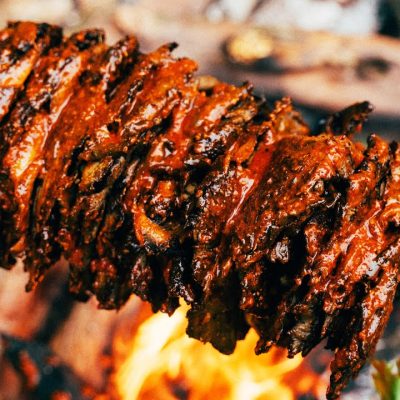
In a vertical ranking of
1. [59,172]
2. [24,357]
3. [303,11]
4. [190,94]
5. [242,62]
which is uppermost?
[303,11]

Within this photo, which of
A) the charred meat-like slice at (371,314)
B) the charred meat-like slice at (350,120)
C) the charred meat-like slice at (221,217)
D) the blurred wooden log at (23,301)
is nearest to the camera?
the charred meat-like slice at (371,314)

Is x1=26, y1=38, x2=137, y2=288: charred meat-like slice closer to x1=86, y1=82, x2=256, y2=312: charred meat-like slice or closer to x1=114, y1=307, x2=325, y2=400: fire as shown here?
x1=86, y1=82, x2=256, y2=312: charred meat-like slice

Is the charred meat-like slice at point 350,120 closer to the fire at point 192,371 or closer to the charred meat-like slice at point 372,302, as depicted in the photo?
the charred meat-like slice at point 372,302

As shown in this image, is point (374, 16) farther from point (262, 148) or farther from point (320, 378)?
point (262, 148)

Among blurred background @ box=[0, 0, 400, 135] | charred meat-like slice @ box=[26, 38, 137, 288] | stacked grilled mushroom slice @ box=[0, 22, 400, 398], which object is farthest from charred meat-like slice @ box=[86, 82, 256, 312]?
blurred background @ box=[0, 0, 400, 135]

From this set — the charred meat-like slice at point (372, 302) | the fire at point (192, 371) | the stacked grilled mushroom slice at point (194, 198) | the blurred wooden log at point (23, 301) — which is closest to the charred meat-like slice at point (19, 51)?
the stacked grilled mushroom slice at point (194, 198)

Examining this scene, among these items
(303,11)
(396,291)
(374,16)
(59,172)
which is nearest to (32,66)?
(59,172)

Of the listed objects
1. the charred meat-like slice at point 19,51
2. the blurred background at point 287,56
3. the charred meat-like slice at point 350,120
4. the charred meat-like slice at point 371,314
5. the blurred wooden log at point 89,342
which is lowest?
the blurred wooden log at point 89,342
